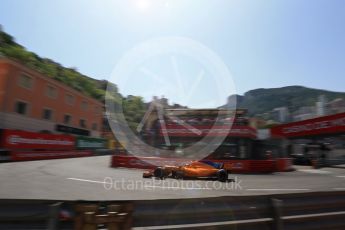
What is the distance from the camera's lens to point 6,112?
30.2 meters

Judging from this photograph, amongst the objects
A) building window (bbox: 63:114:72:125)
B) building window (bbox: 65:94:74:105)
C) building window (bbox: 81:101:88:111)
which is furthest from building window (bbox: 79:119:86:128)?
building window (bbox: 65:94:74:105)

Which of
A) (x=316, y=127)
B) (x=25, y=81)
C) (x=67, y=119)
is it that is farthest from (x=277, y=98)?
(x=25, y=81)

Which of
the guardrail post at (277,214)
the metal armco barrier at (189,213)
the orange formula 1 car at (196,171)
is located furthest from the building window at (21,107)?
the guardrail post at (277,214)

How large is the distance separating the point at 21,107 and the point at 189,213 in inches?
1339

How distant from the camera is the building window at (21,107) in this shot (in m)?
32.3

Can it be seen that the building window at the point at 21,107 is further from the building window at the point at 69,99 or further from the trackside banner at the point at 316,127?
the trackside banner at the point at 316,127

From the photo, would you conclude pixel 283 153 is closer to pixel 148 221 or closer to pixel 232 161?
pixel 232 161

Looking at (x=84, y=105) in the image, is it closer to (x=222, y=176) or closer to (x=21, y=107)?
(x=21, y=107)

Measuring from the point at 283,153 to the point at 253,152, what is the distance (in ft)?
18.7

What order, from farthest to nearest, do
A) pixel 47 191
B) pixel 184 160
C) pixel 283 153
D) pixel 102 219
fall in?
pixel 283 153
pixel 184 160
pixel 47 191
pixel 102 219

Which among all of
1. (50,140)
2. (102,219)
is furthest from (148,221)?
(50,140)

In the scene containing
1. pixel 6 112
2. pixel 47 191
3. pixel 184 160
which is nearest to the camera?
pixel 47 191

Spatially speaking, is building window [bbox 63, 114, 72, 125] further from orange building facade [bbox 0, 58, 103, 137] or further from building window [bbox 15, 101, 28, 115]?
building window [bbox 15, 101, 28, 115]

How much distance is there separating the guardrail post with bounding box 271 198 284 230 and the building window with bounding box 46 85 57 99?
126 feet
